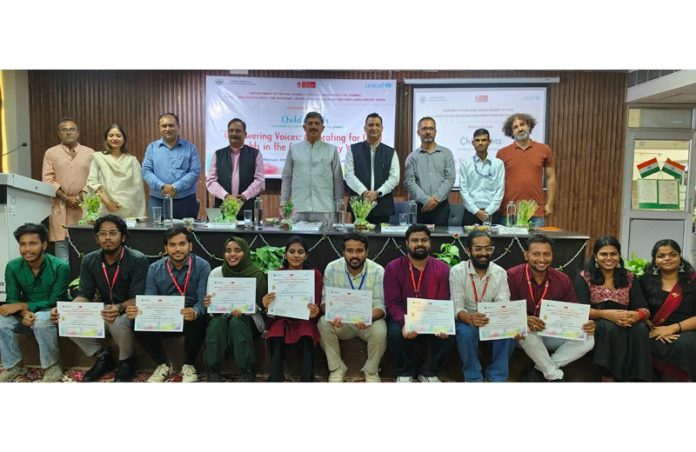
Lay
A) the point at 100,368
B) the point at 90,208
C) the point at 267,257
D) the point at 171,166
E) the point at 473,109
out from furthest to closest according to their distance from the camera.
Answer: the point at 473,109
the point at 171,166
the point at 90,208
the point at 267,257
the point at 100,368

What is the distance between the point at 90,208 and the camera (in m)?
3.94

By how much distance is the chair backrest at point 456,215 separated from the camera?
4.76 meters

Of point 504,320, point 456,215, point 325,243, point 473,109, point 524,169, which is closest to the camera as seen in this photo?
point 504,320

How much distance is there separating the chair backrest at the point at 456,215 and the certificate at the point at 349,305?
2024mm

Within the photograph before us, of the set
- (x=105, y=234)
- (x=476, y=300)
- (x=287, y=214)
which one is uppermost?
(x=287, y=214)

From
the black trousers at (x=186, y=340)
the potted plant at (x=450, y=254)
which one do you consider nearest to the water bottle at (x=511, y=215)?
the potted plant at (x=450, y=254)

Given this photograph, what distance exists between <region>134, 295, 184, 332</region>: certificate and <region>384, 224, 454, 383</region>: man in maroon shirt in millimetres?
1176

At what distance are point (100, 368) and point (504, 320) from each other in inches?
91.4

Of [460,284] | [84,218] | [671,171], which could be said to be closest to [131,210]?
[84,218]

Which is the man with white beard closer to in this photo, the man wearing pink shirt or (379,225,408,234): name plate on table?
(379,225,408,234): name plate on table

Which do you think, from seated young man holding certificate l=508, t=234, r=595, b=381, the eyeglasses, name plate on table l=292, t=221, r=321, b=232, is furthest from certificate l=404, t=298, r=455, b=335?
the eyeglasses

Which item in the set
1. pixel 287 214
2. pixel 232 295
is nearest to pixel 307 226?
pixel 287 214

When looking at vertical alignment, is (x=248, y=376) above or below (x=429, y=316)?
below

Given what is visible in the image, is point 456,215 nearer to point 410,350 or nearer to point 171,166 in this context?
point 410,350
